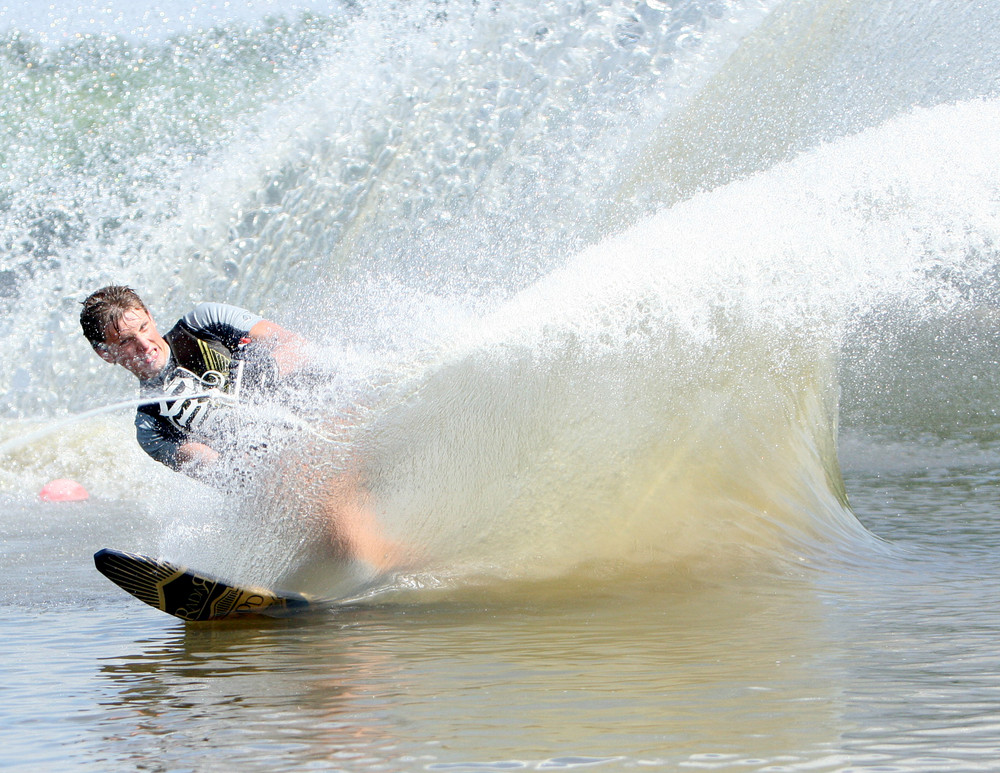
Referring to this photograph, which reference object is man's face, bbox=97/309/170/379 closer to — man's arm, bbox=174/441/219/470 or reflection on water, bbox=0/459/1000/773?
man's arm, bbox=174/441/219/470

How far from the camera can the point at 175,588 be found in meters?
4.12

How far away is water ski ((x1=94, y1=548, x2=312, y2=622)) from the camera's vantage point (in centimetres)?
407

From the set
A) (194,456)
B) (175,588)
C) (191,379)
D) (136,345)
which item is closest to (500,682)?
(175,588)

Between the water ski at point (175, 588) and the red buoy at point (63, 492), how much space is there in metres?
5.52

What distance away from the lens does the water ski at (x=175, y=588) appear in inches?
160

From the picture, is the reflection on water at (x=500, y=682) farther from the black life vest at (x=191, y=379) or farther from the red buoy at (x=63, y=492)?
the red buoy at (x=63, y=492)

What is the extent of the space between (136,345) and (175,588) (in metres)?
0.98

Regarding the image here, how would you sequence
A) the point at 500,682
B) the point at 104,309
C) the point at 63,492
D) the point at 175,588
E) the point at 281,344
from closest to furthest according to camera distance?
the point at 500,682 < the point at 175,588 < the point at 104,309 < the point at 281,344 < the point at 63,492

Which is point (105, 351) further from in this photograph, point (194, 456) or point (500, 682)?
point (500, 682)

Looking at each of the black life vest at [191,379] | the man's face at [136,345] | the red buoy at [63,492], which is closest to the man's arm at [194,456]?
the black life vest at [191,379]

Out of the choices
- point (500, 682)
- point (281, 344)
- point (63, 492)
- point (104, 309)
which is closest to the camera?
point (500, 682)

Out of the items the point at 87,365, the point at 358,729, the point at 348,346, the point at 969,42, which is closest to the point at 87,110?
the point at 87,365

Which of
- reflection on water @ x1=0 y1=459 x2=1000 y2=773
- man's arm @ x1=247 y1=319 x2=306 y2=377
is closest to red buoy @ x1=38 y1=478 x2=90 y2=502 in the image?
reflection on water @ x1=0 y1=459 x2=1000 y2=773

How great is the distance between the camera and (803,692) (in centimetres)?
274
